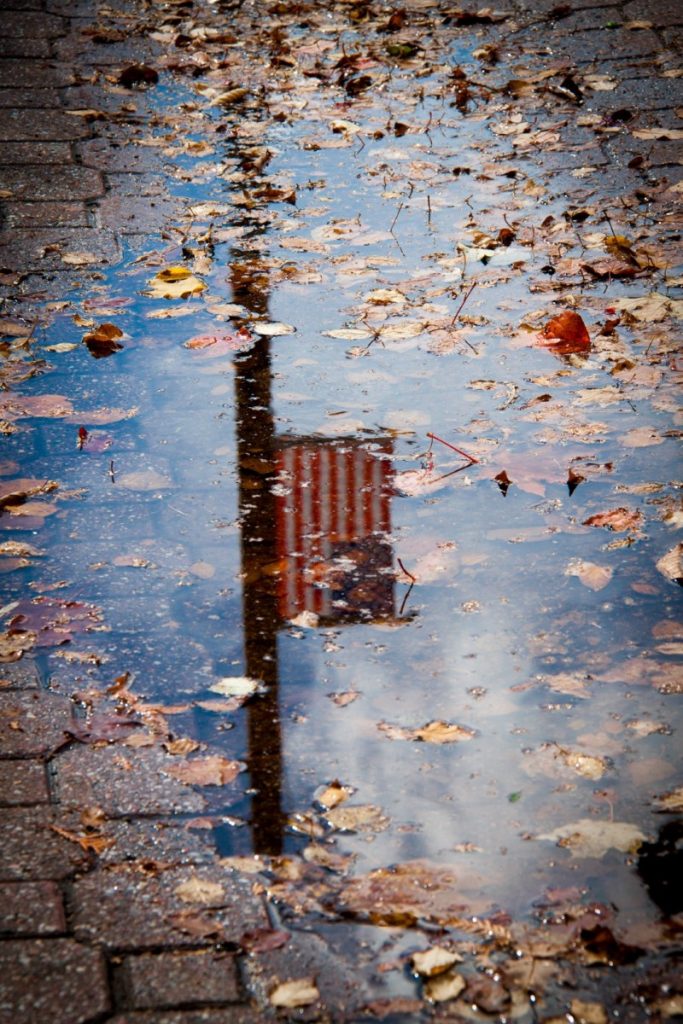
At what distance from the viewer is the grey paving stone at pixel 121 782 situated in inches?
84.0

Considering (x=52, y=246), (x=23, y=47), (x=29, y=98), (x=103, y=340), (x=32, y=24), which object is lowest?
(x=103, y=340)

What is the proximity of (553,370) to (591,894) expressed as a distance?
1969 mm

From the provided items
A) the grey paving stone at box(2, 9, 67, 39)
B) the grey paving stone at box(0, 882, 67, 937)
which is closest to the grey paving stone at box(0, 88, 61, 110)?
the grey paving stone at box(2, 9, 67, 39)

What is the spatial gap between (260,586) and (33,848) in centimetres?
89

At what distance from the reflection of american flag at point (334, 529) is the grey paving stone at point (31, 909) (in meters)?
0.89

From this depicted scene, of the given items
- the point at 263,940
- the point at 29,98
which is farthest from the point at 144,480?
the point at 29,98

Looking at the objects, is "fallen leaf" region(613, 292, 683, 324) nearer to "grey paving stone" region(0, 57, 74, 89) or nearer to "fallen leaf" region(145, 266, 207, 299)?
"fallen leaf" region(145, 266, 207, 299)

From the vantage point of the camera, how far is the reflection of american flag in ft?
8.81

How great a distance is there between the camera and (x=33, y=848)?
2020 mm

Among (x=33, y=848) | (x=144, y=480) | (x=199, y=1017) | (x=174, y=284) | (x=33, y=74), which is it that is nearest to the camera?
(x=199, y=1017)

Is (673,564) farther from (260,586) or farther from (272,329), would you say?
(272,329)

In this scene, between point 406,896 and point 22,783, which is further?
point 22,783

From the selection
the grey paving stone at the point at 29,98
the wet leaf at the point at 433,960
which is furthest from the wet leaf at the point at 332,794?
the grey paving stone at the point at 29,98

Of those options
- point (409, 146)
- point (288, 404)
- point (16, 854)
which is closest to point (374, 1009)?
point (16, 854)
